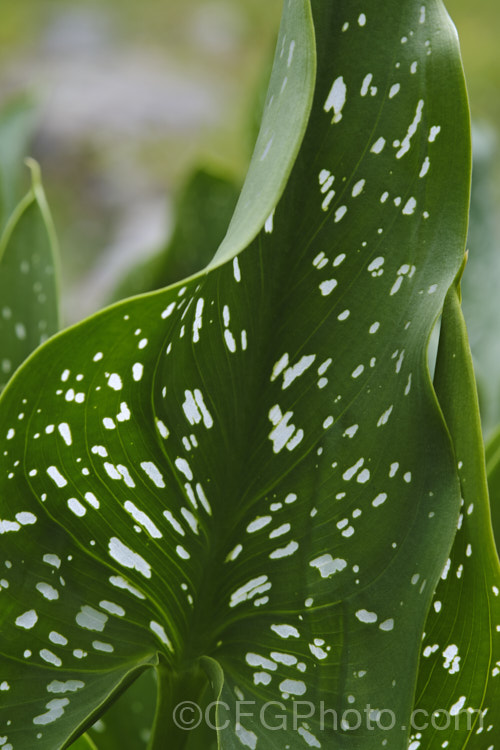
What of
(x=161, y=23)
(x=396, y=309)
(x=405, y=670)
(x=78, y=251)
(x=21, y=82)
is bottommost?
(x=405, y=670)

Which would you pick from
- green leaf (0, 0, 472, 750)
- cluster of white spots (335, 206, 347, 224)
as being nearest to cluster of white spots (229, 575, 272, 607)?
green leaf (0, 0, 472, 750)

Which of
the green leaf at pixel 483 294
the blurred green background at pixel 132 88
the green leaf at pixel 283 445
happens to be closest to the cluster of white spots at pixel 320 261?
the green leaf at pixel 283 445

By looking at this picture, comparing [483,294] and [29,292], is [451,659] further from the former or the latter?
[483,294]

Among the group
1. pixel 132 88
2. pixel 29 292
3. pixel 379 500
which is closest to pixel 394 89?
pixel 379 500

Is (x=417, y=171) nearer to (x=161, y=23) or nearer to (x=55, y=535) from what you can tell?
(x=55, y=535)

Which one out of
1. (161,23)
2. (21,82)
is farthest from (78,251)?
(161,23)

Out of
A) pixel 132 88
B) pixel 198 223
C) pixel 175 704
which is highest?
pixel 132 88
